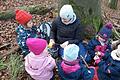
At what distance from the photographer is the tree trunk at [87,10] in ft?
21.0

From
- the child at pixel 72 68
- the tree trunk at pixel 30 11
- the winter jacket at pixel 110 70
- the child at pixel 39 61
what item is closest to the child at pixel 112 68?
the winter jacket at pixel 110 70

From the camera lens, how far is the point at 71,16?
5.73 m

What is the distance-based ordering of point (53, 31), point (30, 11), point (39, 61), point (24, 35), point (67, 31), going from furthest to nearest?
point (30, 11) < point (53, 31) < point (24, 35) < point (67, 31) < point (39, 61)

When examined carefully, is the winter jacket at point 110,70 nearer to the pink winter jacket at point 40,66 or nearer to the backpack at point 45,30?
the pink winter jacket at point 40,66

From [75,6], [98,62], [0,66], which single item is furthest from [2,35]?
[98,62]

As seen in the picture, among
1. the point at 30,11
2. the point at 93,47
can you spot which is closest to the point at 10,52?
the point at 93,47

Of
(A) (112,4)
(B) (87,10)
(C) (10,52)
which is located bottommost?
(A) (112,4)

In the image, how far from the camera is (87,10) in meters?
6.45

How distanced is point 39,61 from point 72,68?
22.8 inches

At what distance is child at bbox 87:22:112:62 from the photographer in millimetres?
5699

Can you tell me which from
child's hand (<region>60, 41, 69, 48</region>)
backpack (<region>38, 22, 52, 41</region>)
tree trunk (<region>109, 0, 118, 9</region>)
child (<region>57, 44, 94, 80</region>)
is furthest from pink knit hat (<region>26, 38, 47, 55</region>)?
tree trunk (<region>109, 0, 118, 9</region>)

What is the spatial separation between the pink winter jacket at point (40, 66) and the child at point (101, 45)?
3.04ft

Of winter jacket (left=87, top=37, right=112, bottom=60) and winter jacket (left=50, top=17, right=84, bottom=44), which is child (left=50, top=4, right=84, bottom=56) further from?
winter jacket (left=87, top=37, right=112, bottom=60)

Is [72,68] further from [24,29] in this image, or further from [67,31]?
[24,29]
